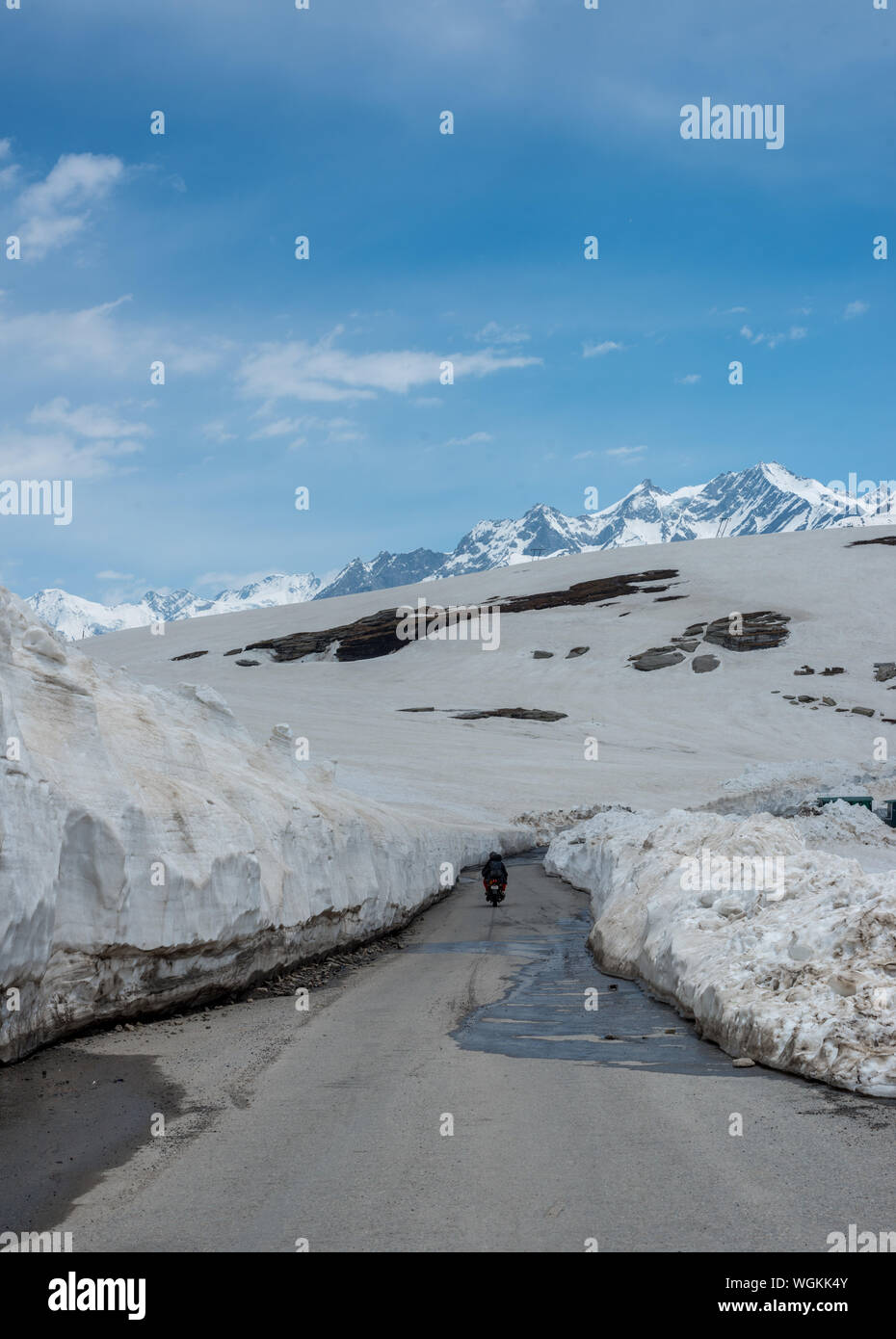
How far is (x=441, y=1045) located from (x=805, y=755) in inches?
2216

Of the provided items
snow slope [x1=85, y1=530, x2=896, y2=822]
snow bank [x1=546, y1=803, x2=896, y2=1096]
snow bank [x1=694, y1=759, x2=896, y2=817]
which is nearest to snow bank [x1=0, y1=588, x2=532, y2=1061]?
snow bank [x1=546, y1=803, x2=896, y2=1096]

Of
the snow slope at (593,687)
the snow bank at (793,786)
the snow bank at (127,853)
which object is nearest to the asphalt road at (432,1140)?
the snow bank at (127,853)

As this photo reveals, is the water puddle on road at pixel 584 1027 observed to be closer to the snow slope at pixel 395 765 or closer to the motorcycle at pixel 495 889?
the snow slope at pixel 395 765

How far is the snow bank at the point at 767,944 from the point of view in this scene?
296 inches

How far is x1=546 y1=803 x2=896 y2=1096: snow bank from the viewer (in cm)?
752

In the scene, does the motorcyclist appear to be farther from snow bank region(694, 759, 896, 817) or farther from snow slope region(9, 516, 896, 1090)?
snow bank region(694, 759, 896, 817)

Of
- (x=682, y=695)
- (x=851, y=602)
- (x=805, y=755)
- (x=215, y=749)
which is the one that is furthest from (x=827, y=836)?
(x=851, y=602)

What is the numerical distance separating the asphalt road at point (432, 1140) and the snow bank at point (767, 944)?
32 cm

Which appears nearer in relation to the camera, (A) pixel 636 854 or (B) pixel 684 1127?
(B) pixel 684 1127

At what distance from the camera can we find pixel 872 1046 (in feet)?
23.7

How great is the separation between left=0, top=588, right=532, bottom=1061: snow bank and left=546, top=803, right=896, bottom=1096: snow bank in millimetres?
4468

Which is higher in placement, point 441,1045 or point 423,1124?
point 423,1124
